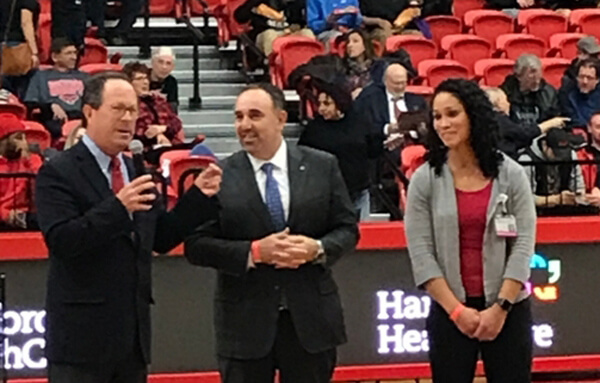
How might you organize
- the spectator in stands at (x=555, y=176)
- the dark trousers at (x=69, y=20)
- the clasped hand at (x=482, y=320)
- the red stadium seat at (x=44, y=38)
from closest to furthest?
the clasped hand at (x=482, y=320)
the spectator in stands at (x=555, y=176)
the dark trousers at (x=69, y=20)
the red stadium seat at (x=44, y=38)

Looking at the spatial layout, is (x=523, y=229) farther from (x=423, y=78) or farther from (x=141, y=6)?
(x=141, y=6)

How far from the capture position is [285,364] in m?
5.26

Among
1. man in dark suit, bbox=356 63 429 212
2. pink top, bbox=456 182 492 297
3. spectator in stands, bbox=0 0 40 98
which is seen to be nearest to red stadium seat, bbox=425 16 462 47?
man in dark suit, bbox=356 63 429 212

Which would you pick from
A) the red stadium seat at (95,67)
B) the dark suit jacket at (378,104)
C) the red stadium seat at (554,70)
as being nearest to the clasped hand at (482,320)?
the dark suit jacket at (378,104)

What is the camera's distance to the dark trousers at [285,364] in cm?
523

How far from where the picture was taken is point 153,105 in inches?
379

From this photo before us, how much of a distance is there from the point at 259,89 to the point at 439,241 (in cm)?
84

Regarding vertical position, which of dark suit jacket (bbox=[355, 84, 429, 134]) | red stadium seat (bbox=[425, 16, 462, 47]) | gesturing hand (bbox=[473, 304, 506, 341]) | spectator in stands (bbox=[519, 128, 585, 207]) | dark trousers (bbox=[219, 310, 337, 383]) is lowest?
dark trousers (bbox=[219, 310, 337, 383])

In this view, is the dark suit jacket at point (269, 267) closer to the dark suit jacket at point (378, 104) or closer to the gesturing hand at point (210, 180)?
the gesturing hand at point (210, 180)

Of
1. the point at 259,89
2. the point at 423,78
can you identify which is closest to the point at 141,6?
the point at 423,78

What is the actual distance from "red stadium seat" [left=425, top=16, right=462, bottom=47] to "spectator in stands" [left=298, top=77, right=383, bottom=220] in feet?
14.0

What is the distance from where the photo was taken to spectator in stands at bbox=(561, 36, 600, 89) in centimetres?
1089

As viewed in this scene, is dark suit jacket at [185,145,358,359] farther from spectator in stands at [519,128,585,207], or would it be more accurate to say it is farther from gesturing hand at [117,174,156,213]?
spectator in stands at [519,128,585,207]

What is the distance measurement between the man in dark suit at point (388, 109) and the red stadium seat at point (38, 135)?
197cm
